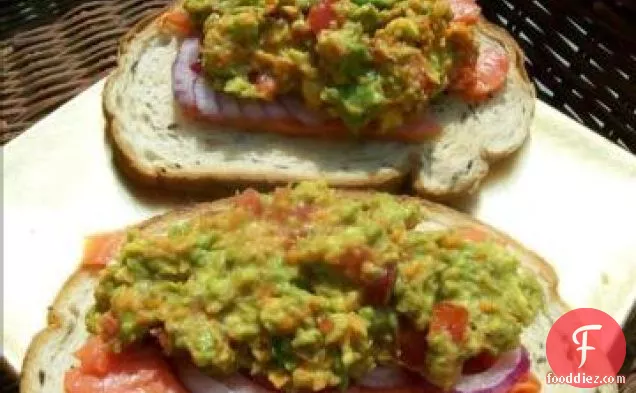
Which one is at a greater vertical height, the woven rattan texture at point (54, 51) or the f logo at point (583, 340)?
the woven rattan texture at point (54, 51)

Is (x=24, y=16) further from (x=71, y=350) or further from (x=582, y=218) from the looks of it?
(x=582, y=218)

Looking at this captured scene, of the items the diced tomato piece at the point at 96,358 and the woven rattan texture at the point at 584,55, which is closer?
the diced tomato piece at the point at 96,358

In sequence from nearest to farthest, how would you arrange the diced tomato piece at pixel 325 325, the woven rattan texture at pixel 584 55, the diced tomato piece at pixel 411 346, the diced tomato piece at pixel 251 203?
the diced tomato piece at pixel 325 325
the diced tomato piece at pixel 411 346
the diced tomato piece at pixel 251 203
the woven rattan texture at pixel 584 55

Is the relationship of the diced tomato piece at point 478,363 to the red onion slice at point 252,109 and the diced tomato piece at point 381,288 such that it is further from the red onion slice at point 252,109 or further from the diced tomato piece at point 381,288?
the red onion slice at point 252,109

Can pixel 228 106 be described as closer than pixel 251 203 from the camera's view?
No

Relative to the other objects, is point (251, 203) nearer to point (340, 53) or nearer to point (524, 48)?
point (340, 53)

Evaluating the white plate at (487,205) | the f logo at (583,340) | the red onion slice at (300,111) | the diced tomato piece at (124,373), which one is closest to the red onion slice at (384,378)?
the diced tomato piece at (124,373)

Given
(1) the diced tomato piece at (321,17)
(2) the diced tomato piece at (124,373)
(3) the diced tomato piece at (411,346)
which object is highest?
(1) the diced tomato piece at (321,17)

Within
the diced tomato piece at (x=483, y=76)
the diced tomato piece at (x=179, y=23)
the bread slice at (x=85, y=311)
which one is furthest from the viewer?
the diced tomato piece at (x=179, y=23)

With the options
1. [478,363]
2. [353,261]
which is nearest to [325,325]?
[353,261]
